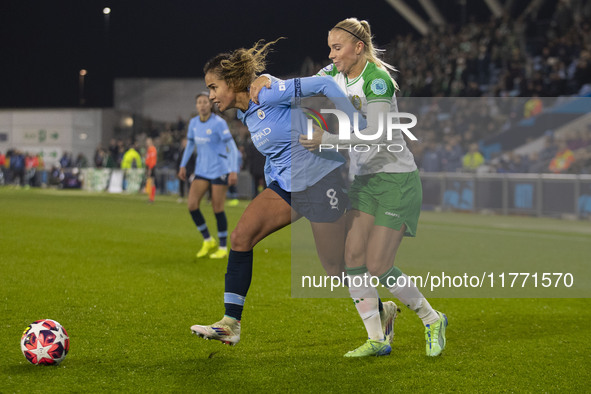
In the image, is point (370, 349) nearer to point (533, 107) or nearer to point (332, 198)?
point (332, 198)

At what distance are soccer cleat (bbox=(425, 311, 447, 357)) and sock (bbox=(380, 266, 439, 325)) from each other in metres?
0.04

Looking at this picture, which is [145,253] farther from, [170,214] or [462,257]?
[170,214]

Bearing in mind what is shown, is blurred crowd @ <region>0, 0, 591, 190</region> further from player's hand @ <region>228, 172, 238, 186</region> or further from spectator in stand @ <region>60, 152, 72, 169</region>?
spectator in stand @ <region>60, 152, 72, 169</region>

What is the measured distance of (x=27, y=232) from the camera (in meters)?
12.8

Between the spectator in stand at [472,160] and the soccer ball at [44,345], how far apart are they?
15.9 m

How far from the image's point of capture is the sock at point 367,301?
187 inches

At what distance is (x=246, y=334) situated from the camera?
5.43 metres

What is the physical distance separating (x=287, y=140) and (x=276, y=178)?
0.27 m

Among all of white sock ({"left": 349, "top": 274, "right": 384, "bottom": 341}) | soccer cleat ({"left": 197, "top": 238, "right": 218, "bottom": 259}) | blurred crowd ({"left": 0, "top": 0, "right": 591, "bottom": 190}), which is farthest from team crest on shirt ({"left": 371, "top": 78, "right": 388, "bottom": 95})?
blurred crowd ({"left": 0, "top": 0, "right": 591, "bottom": 190})

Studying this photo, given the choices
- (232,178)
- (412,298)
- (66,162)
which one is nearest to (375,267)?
(412,298)

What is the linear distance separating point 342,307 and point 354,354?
1.86 m

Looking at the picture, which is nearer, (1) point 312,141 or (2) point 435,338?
(1) point 312,141

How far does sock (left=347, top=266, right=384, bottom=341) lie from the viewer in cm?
474

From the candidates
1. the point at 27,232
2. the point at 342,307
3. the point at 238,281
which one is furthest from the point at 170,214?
the point at 238,281
